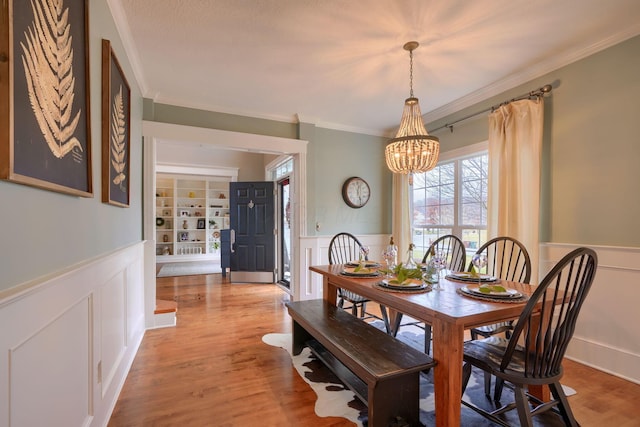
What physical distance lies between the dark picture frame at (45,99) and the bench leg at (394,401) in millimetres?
1654

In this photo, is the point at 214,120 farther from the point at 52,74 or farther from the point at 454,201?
the point at 454,201

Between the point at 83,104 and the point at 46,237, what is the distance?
71 cm

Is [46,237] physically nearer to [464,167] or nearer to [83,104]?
[83,104]

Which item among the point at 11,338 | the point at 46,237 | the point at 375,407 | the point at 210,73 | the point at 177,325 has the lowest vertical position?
the point at 177,325

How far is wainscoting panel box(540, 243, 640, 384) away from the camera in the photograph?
7.17ft

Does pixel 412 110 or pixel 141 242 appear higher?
pixel 412 110

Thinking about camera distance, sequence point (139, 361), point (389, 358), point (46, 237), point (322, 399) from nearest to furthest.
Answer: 1. point (46, 237)
2. point (389, 358)
3. point (322, 399)
4. point (139, 361)

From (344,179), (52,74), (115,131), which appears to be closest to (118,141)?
(115,131)

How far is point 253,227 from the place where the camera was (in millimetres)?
5562

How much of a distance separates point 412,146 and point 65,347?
7.98ft

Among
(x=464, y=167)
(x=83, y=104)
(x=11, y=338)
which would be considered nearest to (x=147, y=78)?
(x=83, y=104)

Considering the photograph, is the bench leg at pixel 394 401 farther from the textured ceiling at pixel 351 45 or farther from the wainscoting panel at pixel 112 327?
the textured ceiling at pixel 351 45

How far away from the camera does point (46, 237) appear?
1.07m

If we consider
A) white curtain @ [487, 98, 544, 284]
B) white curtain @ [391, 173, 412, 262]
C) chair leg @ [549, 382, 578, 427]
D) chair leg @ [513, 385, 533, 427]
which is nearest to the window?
white curtain @ [391, 173, 412, 262]
